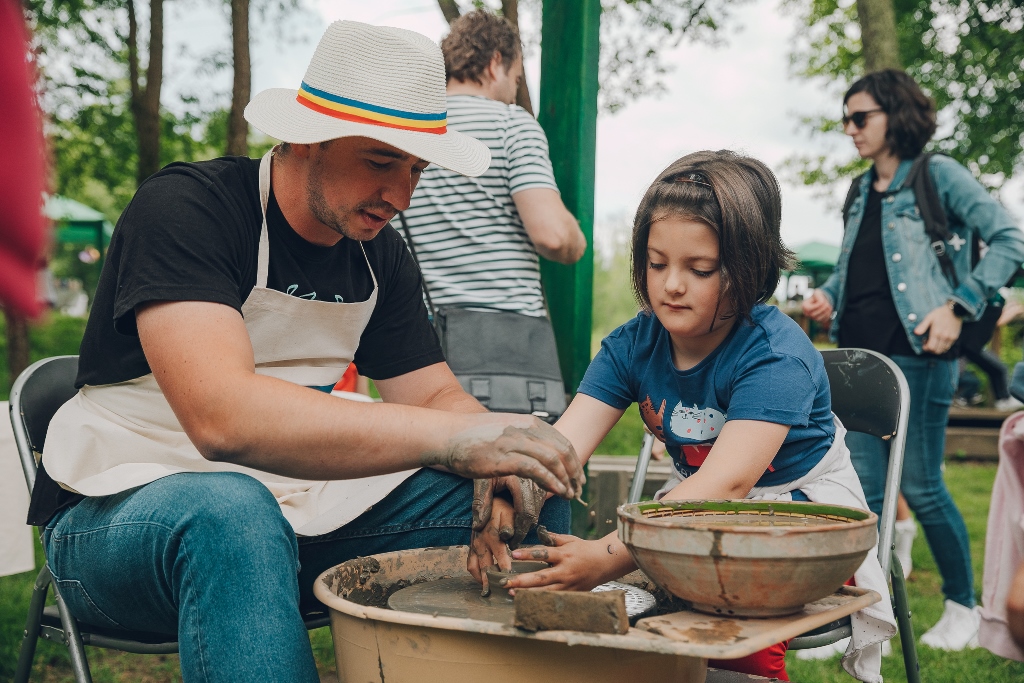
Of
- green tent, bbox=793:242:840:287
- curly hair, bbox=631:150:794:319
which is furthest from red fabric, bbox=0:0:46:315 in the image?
green tent, bbox=793:242:840:287

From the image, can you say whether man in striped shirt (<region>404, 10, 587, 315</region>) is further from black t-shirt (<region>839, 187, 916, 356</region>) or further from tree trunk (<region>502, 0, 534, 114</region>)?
black t-shirt (<region>839, 187, 916, 356</region>)

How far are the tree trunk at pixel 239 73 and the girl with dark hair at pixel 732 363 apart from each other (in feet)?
20.0

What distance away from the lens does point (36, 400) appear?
191 centimetres

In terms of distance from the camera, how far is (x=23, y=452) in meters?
1.81

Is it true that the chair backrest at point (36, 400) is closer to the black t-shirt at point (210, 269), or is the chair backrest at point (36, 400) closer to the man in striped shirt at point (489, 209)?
the black t-shirt at point (210, 269)

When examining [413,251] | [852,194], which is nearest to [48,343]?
[413,251]

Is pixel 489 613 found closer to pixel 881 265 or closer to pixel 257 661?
pixel 257 661

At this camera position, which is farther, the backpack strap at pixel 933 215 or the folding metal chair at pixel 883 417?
the backpack strap at pixel 933 215

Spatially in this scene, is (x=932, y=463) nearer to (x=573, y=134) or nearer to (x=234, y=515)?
(x=573, y=134)

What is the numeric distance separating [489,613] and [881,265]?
2.33 metres

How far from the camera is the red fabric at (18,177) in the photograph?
1.71 feet

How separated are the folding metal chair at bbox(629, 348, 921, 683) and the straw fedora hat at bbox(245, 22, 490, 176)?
1047mm

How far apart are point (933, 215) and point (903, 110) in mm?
385

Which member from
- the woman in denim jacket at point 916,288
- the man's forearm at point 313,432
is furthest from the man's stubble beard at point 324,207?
the woman in denim jacket at point 916,288
